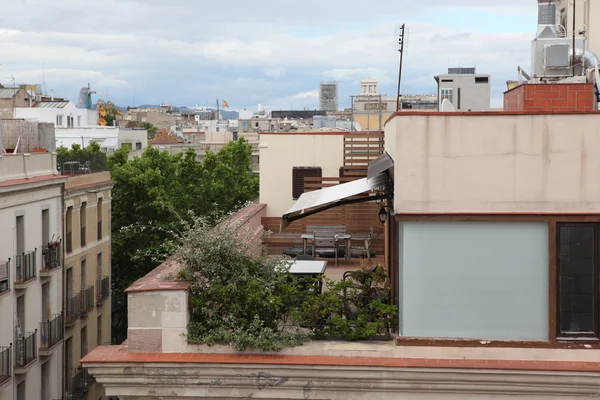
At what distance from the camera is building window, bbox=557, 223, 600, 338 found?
9836 millimetres

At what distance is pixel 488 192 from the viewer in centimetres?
991

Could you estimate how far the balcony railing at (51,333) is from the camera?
29891 millimetres

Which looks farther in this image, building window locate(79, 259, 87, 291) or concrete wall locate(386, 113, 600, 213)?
building window locate(79, 259, 87, 291)

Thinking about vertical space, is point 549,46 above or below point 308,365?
above

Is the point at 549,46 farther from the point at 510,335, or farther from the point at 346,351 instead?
the point at 346,351

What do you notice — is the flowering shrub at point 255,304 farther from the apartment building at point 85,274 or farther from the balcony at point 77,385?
the balcony at point 77,385

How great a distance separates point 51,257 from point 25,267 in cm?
252

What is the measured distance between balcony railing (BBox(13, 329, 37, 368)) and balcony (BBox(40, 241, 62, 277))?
240 centimetres

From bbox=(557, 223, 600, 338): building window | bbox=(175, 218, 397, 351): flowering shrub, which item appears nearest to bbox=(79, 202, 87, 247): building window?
bbox=(175, 218, 397, 351): flowering shrub

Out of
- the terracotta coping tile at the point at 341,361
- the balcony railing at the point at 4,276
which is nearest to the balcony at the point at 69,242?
the balcony railing at the point at 4,276

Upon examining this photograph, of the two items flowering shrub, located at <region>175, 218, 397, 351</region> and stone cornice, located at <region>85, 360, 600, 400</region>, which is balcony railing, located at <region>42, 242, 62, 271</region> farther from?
stone cornice, located at <region>85, 360, 600, 400</region>

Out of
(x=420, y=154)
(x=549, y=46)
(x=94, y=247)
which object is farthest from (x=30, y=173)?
(x=420, y=154)

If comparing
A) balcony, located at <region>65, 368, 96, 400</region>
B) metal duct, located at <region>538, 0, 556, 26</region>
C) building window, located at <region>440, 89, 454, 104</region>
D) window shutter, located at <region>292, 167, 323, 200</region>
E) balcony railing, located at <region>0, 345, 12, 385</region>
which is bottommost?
balcony, located at <region>65, 368, 96, 400</region>

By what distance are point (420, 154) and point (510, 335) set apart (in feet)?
6.90
